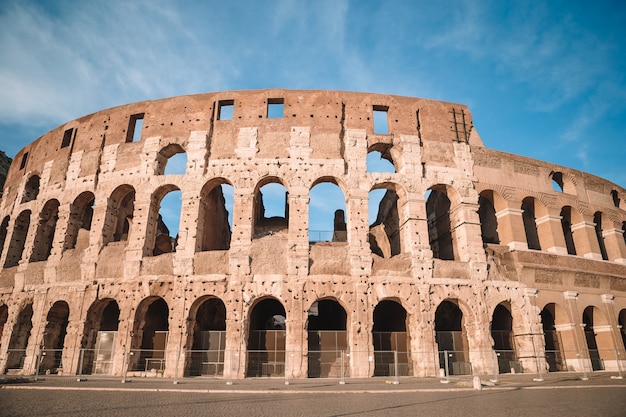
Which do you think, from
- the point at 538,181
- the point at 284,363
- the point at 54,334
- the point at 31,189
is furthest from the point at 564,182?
the point at 31,189

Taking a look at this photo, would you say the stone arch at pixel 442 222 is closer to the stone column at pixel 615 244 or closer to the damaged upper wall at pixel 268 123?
the damaged upper wall at pixel 268 123

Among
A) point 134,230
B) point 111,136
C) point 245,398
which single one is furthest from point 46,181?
point 245,398

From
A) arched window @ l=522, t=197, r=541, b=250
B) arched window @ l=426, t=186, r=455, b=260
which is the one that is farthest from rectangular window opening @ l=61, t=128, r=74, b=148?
arched window @ l=522, t=197, r=541, b=250

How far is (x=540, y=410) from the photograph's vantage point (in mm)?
6223

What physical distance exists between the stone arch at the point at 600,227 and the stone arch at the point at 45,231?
2753 centimetres

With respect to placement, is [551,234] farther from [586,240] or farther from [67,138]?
[67,138]

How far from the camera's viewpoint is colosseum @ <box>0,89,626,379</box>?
1409 centimetres

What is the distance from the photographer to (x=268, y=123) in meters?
16.6

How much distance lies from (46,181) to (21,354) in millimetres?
8029

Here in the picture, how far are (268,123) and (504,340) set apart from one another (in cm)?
1341

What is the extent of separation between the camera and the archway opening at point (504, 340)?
14.9 m

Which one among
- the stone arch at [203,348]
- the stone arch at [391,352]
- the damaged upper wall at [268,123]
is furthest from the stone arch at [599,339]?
the stone arch at [203,348]

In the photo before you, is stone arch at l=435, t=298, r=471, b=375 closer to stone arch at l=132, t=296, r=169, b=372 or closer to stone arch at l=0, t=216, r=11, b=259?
stone arch at l=132, t=296, r=169, b=372

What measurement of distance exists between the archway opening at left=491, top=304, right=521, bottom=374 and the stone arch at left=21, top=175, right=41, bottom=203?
23.1 m
